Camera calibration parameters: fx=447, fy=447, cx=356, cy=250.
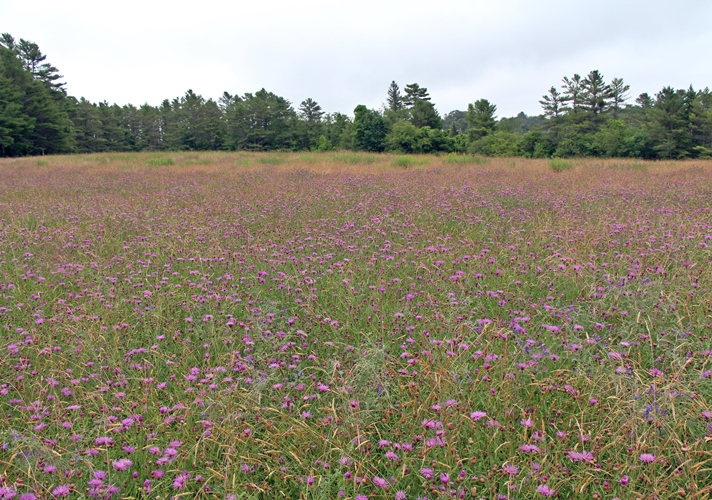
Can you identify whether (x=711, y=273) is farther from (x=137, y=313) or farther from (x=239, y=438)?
(x=137, y=313)

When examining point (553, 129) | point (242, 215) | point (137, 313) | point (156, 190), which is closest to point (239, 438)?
point (137, 313)

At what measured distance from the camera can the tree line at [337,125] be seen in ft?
103

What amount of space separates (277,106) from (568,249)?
47.6 m

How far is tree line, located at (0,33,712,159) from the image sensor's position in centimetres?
3130

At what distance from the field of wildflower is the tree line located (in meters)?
26.3

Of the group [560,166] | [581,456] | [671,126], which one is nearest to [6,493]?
[581,456]

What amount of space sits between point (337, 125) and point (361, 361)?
144 ft

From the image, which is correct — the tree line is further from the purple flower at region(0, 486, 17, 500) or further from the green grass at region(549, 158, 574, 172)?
the purple flower at region(0, 486, 17, 500)

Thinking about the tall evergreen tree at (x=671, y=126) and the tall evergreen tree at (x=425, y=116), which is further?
the tall evergreen tree at (x=425, y=116)

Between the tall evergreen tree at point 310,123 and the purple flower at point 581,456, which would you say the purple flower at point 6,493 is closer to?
the purple flower at point 581,456

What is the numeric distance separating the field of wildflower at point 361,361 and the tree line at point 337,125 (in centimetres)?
2632

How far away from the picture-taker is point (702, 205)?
619 cm

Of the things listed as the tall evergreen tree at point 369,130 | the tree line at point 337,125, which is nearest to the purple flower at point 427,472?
the tree line at point 337,125

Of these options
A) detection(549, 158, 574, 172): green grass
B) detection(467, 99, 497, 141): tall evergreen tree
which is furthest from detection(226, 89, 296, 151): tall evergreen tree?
detection(549, 158, 574, 172): green grass
